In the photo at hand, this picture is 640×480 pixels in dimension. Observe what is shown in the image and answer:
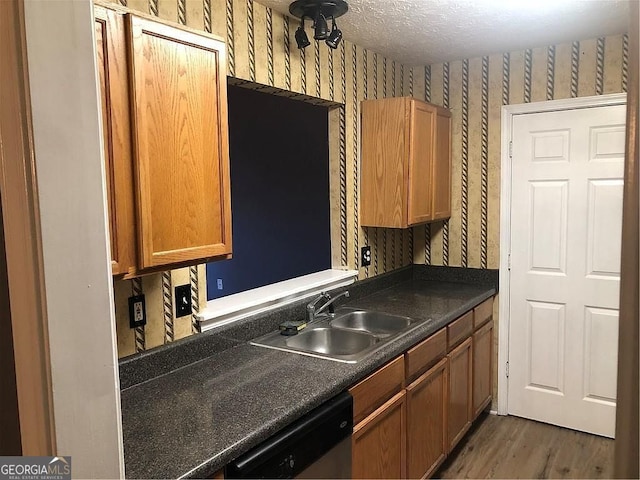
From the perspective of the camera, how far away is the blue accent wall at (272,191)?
14.3 feet

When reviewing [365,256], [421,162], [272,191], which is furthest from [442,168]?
[272,191]

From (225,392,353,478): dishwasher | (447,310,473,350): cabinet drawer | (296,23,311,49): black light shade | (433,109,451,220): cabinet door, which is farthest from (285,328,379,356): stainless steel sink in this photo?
(296,23,311,49): black light shade

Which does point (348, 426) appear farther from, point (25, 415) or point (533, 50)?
point (533, 50)

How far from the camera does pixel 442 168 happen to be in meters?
3.34

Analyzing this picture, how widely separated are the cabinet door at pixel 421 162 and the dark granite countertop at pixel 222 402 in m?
0.92

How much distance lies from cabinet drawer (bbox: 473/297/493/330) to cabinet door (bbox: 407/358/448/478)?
1.76 ft

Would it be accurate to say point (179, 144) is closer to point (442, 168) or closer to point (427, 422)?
point (427, 422)

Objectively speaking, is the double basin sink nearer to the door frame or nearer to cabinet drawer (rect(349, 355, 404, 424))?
cabinet drawer (rect(349, 355, 404, 424))

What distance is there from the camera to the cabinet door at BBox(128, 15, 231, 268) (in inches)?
54.0

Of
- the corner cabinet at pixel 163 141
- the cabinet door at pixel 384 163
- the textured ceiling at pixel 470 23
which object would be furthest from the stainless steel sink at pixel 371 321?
the textured ceiling at pixel 470 23

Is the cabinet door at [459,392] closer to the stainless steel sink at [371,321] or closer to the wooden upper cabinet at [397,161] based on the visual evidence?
the stainless steel sink at [371,321]

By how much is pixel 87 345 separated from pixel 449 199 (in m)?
3.05

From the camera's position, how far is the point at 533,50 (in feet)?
10.3

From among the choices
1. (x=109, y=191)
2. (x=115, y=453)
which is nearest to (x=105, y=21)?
(x=109, y=191)
